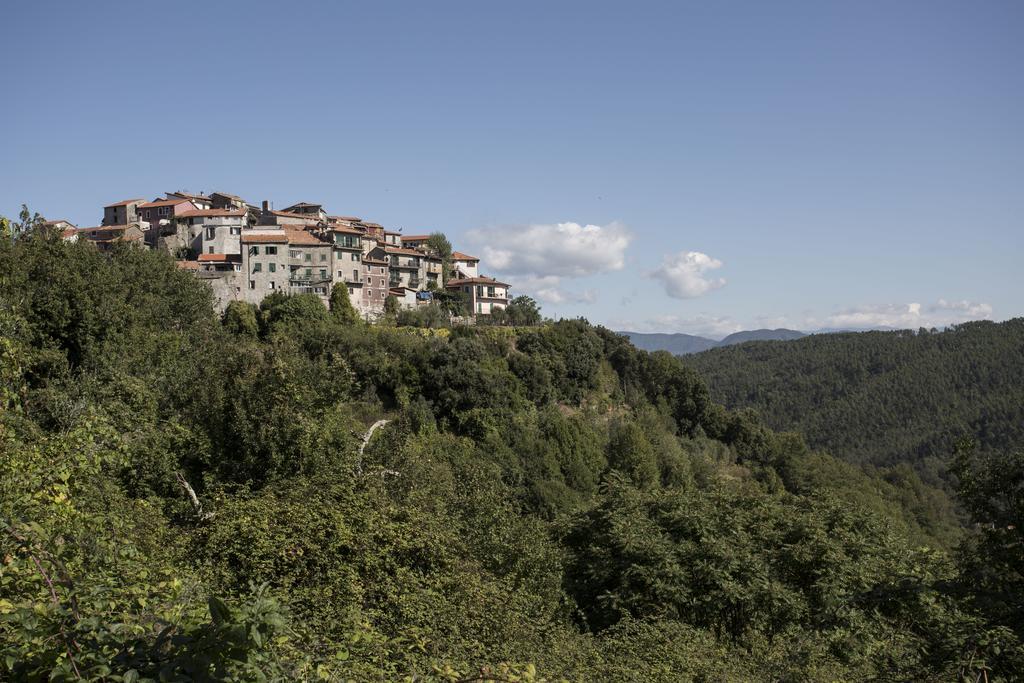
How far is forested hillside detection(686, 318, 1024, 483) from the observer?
420ft

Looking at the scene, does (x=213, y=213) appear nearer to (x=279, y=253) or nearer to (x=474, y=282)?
(x=279, y=253)

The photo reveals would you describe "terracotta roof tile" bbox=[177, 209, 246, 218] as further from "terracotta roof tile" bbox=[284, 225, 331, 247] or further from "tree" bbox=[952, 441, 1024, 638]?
"tree" bbox=[952, 441, 1024, 638]

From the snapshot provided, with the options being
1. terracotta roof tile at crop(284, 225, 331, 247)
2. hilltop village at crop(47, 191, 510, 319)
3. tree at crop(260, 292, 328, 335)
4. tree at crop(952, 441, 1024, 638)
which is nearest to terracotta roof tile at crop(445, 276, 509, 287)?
hilltop village at crop(47, 191, 510, 319)

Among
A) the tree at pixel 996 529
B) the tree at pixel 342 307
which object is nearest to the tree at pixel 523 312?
the tree at pixel 342 307

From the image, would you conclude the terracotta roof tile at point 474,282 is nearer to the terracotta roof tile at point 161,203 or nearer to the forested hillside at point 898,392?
the terracotta roof tile at point 161,203

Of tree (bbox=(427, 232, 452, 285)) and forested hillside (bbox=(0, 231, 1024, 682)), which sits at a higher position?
tree (bbox=(427, 232, 452, 285))

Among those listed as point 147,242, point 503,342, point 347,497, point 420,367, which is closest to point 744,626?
point 347,497

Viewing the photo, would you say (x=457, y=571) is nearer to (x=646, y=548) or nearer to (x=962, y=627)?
(x=646, y=548)

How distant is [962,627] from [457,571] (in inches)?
329

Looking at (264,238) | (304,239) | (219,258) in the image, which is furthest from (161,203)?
(304,239)

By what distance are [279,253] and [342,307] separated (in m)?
8.07

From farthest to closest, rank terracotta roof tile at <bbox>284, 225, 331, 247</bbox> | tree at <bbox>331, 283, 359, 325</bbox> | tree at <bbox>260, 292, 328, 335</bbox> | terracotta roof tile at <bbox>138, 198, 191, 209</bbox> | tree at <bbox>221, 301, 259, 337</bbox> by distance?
terracotta roof tile at <bbox>138, 198, 191, 209</bbox> → terracotta roof tile at <bbox>284, 225, 331, 247</bbox> → tree at <bbox>331, 283, 359, 325</bbox> → tree at <bbox>260, 292, 328, 335</bbox> → tree at <bbox>221, 301, 259, 337</bbox>

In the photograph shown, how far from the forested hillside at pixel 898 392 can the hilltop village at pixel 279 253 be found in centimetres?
9271

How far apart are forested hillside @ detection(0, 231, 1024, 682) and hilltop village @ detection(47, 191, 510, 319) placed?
27249 mm
